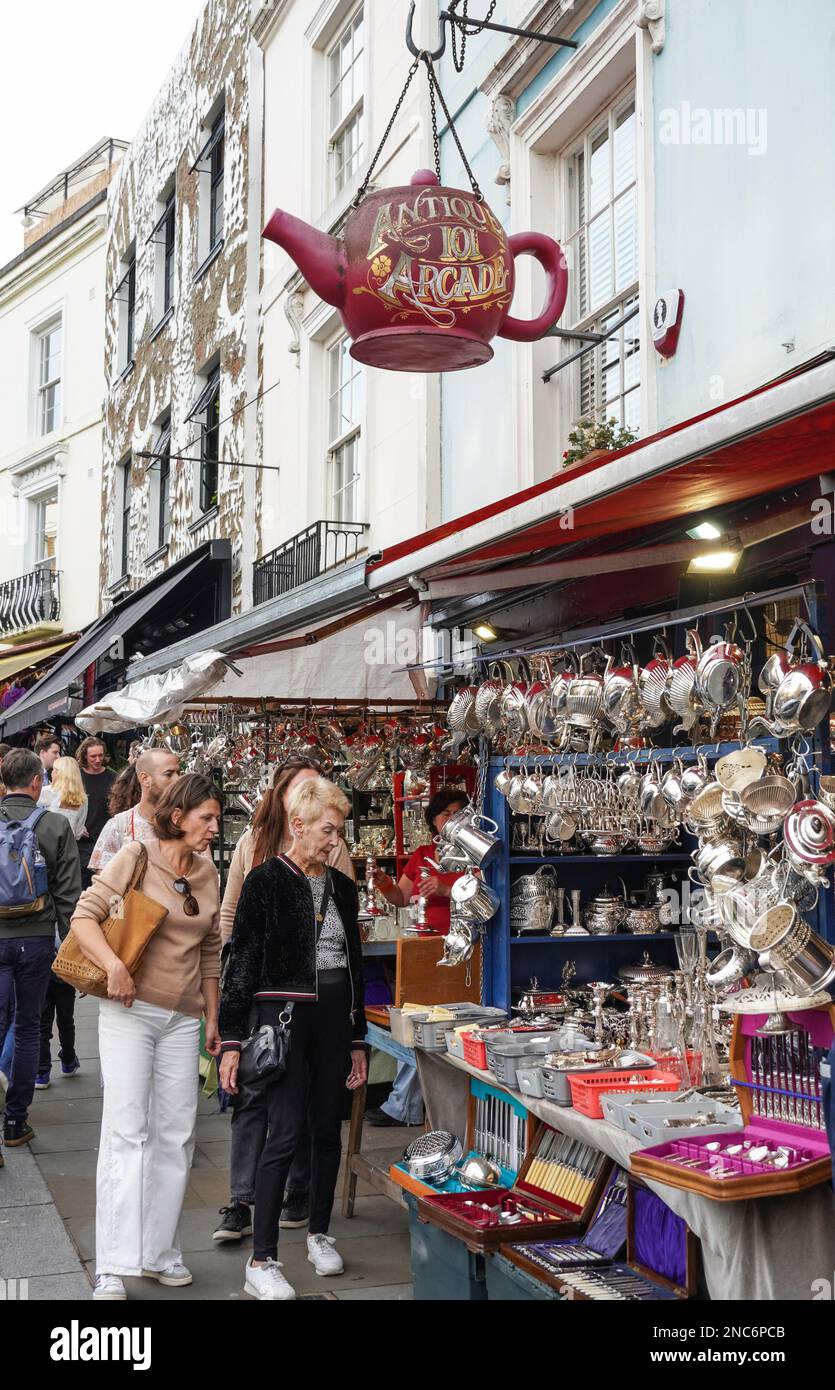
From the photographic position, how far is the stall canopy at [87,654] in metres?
12.9

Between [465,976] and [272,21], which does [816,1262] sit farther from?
[272,21]

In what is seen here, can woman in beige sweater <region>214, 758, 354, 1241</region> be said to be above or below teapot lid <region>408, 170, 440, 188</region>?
below

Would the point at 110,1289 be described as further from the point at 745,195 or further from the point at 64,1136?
the point at 745,195

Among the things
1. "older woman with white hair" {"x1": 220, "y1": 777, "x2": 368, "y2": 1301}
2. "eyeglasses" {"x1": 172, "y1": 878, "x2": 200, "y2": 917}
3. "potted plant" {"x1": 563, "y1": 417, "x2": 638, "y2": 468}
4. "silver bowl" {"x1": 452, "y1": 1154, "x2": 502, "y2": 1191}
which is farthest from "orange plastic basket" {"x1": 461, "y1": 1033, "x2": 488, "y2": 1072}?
"potted plant" {"x1": 563, "y1": 417, "x2": 638, "y2": 468}

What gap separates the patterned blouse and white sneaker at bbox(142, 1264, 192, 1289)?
1.19 m

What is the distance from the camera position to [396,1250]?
17.1 ft

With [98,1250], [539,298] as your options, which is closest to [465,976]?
[98,1250]

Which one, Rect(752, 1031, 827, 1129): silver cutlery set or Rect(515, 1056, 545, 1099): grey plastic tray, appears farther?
Rect(515, 1056, 545, 1099): grey plastic tray

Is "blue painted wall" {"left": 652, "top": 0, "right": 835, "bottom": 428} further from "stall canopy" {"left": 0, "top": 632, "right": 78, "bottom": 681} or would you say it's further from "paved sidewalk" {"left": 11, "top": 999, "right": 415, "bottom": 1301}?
"stall canopy" {"left": 0, "top": 632, "right": 78, "bottom": 681}

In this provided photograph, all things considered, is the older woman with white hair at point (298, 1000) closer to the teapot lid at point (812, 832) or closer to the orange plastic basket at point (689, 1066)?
the orange plastic basket at point (689, 1066)

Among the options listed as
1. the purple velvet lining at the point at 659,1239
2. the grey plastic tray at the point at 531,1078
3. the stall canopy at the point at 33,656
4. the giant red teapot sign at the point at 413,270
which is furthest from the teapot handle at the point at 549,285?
the stall canopy at the point at 33,656

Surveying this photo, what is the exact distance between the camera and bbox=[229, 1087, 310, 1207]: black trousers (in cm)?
476

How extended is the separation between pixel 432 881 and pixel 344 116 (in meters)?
7.46

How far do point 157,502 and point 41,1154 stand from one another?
1217 centimetres
